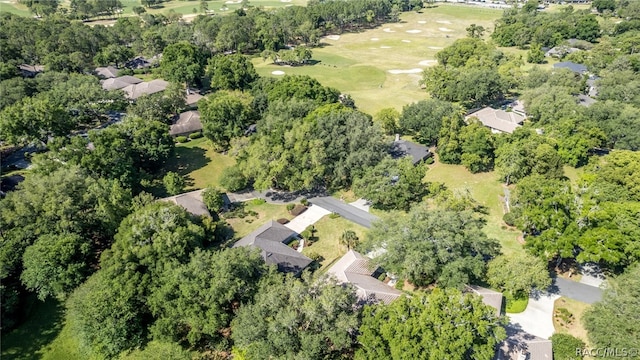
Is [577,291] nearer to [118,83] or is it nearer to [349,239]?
[349,239]

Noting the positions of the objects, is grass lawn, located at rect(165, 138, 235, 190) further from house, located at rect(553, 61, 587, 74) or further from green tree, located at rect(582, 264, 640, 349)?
house, located at rect(553, 61, 587, 74)

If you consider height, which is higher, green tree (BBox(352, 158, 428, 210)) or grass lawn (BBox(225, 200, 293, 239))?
green tree (BBox(352, 158, 428, 210))

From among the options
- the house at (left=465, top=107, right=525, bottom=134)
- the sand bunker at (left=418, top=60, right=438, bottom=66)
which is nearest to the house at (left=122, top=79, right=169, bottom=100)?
the house at (left=465, top=107, right=525, bottom=134)

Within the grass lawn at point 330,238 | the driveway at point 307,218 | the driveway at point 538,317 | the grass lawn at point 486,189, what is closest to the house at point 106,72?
the driveway at point 307,218

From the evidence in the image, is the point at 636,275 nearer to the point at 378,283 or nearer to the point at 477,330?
the point at 477,330

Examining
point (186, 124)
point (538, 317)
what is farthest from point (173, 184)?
point (538, 317)

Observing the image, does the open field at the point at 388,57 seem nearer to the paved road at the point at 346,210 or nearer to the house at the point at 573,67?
the paved road at the point at 346,210
